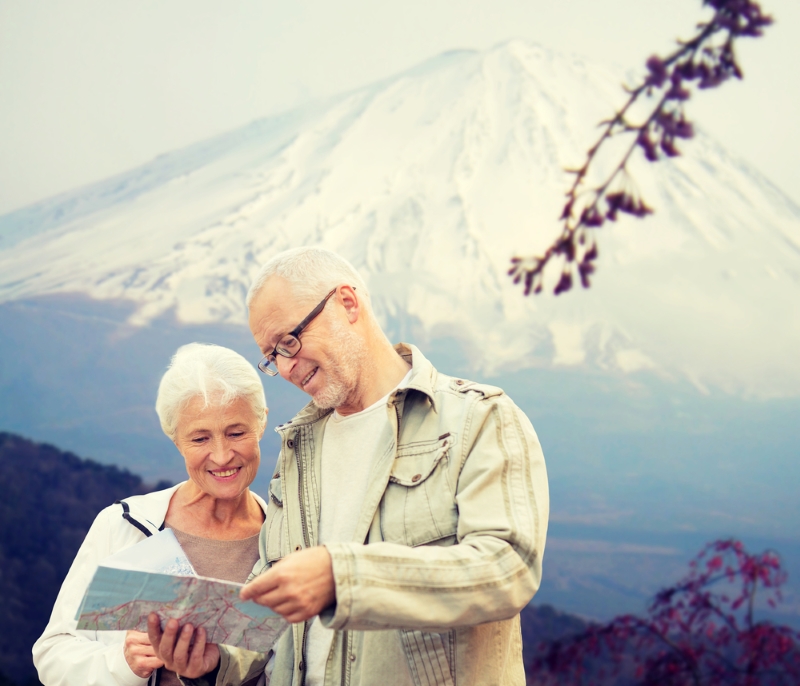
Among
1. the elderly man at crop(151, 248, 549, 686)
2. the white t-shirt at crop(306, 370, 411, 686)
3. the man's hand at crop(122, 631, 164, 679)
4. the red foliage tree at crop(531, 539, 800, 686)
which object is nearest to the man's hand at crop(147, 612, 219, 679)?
the elderly man at crop(151, 248, 549, 686)

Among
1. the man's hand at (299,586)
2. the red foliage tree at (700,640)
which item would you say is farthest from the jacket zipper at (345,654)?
the red foliage tree at (700,640)

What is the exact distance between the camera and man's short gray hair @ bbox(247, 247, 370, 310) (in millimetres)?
1663

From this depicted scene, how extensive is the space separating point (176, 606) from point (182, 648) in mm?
183

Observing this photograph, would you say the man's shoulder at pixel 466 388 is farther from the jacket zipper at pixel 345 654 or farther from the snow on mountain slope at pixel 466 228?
the snow on mountain slope at pixel 466 228

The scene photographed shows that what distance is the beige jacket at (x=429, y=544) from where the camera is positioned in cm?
118

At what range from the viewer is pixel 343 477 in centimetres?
168

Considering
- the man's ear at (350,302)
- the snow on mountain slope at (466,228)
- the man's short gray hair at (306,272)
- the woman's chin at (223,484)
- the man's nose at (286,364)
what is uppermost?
the snow on mountain slope at (466,228)

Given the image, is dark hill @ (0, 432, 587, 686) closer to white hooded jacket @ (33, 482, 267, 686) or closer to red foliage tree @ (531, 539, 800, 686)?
red foliage tree @ (531, 539, 800, 686)

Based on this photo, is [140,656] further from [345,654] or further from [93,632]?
[345,654]

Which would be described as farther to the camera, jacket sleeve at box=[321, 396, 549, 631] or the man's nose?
the man's nose

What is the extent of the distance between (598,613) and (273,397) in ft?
7.10

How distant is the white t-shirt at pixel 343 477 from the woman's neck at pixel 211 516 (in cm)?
42

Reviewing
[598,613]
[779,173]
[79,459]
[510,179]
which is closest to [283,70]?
[510,179]

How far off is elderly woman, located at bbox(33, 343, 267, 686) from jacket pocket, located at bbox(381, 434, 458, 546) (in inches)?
23.2
